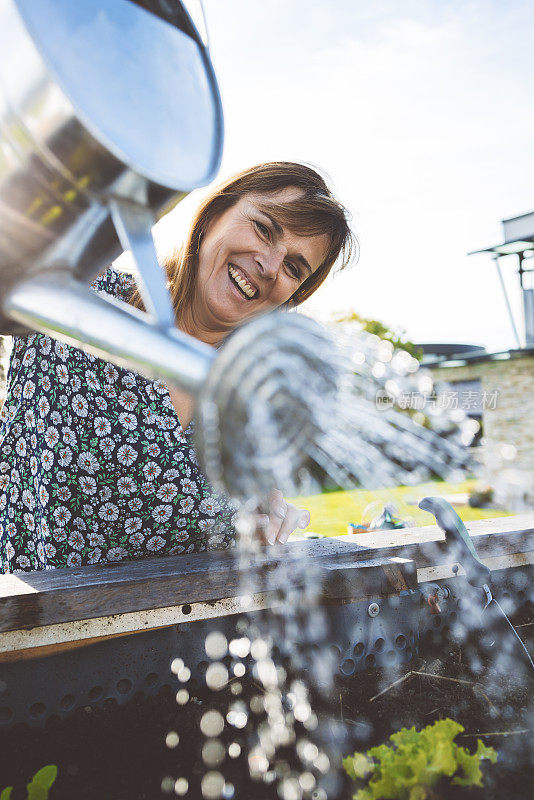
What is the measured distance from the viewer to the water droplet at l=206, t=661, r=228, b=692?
1.23m

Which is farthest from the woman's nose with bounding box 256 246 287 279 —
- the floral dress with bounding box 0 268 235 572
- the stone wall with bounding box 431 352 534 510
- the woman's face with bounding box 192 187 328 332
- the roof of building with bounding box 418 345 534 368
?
the roof of building with bounding box 418 345 534 368

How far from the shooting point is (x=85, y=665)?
1.08 m

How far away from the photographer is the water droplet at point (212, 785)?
0.91m

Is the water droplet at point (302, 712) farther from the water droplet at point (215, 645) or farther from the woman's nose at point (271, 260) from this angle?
the woman's nose at point (271, 260)

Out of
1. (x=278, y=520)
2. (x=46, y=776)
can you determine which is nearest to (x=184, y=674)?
(x=46, y=776)

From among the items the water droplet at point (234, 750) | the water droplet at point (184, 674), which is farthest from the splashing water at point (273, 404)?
the water droplet at point (184, 674)

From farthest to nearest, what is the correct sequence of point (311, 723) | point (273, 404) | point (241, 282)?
point (241, 282) < point (311, 723) < point (273, 404)

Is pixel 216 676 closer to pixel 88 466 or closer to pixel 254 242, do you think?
pixel 88 466

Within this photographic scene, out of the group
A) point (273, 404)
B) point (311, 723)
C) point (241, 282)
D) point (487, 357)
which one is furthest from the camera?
point (487, 357)

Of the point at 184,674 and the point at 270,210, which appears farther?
the point at 270,210

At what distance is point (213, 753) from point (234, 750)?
4 centimetres

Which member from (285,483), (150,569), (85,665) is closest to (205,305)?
(150,569)

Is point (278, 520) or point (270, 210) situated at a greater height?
point (270, 210)

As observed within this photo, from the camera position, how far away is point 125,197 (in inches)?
25.1
